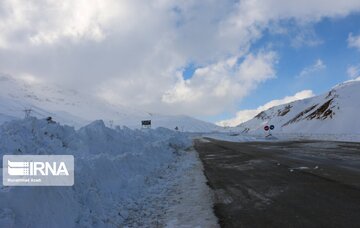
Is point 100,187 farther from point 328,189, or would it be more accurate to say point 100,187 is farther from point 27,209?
point 328,189

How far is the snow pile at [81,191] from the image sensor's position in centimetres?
623

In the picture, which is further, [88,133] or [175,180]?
[88,133]

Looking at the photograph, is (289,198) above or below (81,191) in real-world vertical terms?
below

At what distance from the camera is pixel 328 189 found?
10141mm

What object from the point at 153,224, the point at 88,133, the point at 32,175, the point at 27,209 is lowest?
the point at 153,224

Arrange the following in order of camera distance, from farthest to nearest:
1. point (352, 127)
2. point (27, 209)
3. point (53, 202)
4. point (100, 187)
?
1. point (352, 127)
2. point (100, 187)
3. point (53, 202)
4. point (27, 209)

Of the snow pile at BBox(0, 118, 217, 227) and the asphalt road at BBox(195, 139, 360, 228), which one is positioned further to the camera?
the asphalt road at BBox(195, 139, 360, 228)

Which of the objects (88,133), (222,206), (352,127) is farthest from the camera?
(352,127)

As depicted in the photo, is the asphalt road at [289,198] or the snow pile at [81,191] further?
the asphalt road at [289,198]

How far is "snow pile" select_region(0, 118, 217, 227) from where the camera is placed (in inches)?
245

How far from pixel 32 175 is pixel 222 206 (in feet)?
13.9

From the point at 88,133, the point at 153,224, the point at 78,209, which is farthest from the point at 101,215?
the point at 88,133

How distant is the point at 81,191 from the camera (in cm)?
823

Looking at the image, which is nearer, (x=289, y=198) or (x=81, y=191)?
(x=81, y=191)
